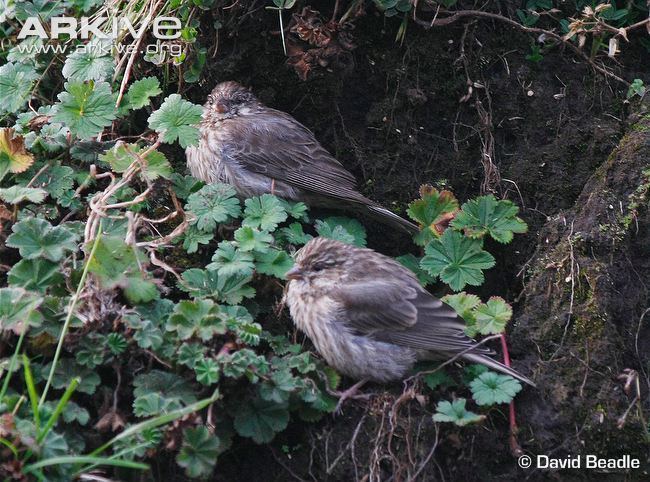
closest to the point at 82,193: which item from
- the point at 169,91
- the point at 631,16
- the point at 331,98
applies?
the point at 169,91

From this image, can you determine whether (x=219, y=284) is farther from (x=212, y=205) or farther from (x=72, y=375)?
(x=72, y=375)

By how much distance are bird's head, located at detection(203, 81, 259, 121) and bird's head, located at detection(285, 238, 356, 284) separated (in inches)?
49.7

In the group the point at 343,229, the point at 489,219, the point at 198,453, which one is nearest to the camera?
the point at 198,453

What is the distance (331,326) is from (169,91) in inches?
87.8

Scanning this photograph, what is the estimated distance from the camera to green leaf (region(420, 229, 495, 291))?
516cm

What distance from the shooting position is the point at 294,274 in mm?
4855

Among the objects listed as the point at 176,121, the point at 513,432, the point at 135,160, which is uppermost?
the point at 176,121

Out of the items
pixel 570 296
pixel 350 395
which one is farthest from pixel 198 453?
pixel 570 296

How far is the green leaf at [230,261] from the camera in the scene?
473 cm

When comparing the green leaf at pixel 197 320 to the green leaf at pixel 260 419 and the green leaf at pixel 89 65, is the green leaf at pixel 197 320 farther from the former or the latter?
the green leaf at pixel 89 65

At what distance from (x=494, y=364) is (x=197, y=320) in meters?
1.54

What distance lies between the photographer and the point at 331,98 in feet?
19.3

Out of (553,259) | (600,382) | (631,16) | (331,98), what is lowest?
(600,382)

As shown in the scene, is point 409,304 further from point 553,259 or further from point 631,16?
point 631,16
